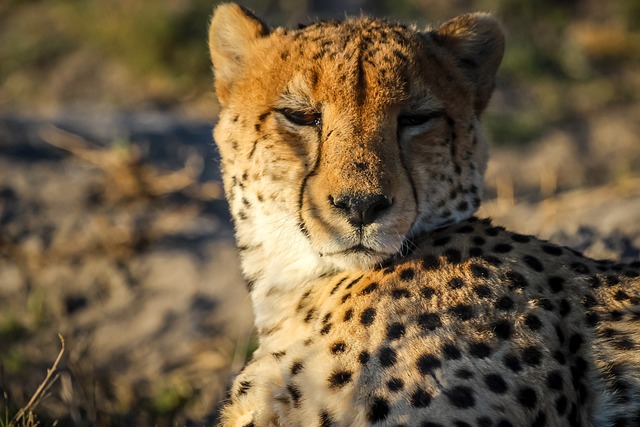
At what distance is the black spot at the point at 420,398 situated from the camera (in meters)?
1.86

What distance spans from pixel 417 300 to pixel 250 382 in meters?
0.45

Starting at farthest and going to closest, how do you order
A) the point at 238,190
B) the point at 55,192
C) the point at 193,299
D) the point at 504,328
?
the point at 55,192 < the point at 193,299 < the point at 238,190 < the point at 504,328

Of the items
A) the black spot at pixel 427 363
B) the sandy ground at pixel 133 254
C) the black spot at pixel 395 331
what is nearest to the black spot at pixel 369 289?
the black spot at pixel 395 331

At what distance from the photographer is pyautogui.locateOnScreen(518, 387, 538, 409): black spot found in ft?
6.09

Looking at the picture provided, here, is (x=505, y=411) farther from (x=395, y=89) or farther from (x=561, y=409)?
(x=395, y=89)

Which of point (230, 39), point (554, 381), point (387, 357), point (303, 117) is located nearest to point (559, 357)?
point (554, 381)

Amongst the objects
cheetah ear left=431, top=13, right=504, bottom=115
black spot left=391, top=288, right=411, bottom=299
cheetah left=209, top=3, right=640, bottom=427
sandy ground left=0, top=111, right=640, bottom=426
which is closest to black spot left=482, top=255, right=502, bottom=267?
cheetah left=209, top=3, right=640, bottom=427

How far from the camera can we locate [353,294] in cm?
210

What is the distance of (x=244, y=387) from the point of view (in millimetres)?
2133

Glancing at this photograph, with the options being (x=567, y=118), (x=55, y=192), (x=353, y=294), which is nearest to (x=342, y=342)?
(x=353, y=294)

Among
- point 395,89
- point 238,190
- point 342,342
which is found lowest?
point 342,342

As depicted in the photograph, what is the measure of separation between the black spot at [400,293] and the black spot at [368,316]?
6cm

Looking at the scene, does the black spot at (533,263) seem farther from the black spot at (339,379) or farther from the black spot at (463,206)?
the black spot at (339,379)

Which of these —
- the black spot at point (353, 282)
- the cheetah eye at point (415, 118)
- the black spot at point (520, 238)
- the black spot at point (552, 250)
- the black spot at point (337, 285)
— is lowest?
the black spot at point (337, 285)
